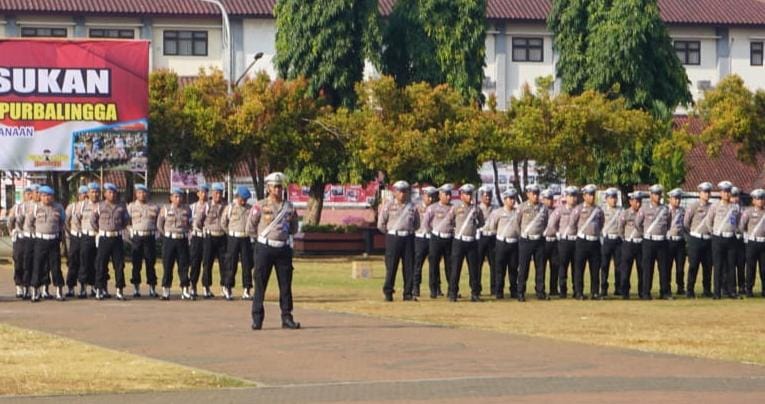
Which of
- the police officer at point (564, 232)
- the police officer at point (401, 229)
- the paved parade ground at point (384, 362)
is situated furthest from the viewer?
the police officer at point (564, 232)

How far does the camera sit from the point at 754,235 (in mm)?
32469

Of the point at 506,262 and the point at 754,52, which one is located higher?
the point at 754,52

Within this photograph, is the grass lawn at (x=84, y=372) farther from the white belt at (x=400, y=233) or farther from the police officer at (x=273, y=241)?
the white belt at (x=400, y=233)

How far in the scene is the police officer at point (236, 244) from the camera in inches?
1212

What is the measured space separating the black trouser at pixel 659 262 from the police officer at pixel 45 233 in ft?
34.0

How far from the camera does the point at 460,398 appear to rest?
15.6m

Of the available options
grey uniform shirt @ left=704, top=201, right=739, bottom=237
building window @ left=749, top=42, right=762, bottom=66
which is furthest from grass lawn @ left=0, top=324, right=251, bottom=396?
building window @ left=749, top=42, right=762, bottom=66

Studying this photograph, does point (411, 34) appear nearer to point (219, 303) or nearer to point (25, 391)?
point (219, 303)

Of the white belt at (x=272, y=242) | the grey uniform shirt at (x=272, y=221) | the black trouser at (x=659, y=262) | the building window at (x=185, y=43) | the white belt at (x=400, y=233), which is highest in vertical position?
the building window at (x=185, y=43)

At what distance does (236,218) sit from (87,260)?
281 cm

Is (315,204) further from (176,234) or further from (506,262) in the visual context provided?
(506,262)

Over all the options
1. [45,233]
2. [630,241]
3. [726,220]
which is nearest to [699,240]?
[726,220]

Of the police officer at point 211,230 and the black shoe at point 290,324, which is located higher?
the police officer at point 211,230

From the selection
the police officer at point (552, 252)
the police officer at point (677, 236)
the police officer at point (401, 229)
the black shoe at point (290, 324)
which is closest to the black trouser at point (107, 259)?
the police officer at point (401, 229)
